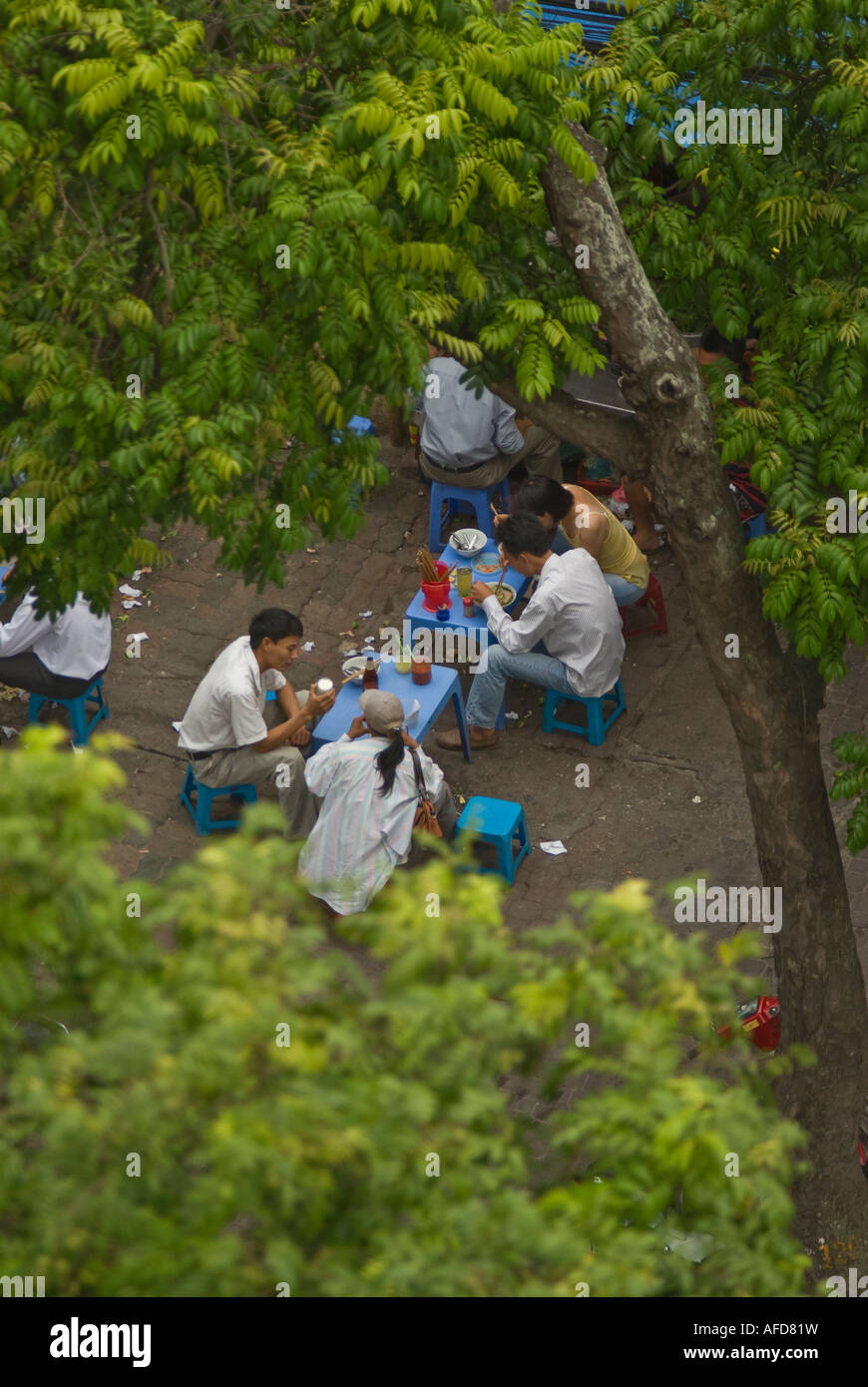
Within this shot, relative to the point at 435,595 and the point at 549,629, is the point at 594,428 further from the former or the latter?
the point at 435,595

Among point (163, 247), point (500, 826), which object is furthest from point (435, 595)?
point (163, 247)

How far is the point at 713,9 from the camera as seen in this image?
6.50 metres

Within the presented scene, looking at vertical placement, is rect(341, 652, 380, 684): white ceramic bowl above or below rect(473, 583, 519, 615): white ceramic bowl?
below

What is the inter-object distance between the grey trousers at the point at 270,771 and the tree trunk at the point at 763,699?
10.3 feet

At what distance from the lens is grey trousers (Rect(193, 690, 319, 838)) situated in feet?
30.3

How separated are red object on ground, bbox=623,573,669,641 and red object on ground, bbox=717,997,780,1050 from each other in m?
3.48

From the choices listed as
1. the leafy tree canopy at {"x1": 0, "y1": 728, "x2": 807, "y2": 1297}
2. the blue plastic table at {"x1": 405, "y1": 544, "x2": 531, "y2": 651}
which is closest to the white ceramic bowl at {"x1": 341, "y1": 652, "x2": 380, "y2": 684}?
the blue plastic table at {"x1": 405, "y1": 544, "x2": 531, "y2": 651}

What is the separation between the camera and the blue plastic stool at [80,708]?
32.3 feet

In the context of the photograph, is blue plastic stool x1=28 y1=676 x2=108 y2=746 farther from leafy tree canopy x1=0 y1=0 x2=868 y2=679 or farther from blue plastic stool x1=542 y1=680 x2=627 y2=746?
leafy tree canopy x1=0 y1=0 x2=868 y2=679

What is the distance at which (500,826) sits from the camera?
29.7 ft

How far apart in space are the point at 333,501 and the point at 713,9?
2.85 metres

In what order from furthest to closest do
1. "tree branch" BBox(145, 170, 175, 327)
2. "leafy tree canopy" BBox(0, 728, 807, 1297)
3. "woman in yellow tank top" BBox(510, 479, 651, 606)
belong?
1. "woman in yellow tank top" BBox(510, 479, 651, 606)
2. "tree branch" BBox(145, 170, 175, 327)
3. "leafy tree canopy" BBox(0, 728, 807, 1297)

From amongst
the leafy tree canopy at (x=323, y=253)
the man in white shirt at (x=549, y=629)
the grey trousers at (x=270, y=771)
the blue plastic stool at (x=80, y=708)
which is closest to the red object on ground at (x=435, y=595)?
the man in white shirt at (x=549, y=629)
